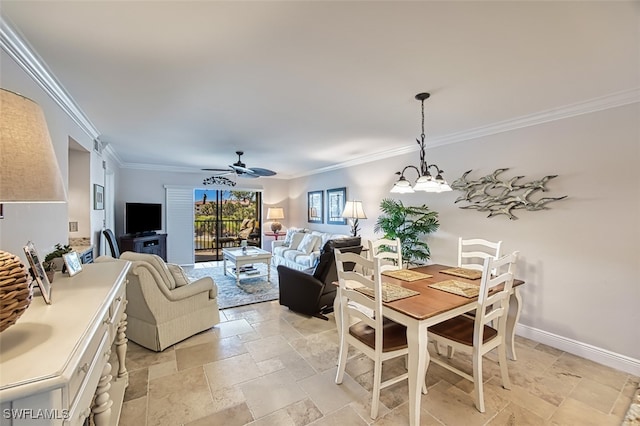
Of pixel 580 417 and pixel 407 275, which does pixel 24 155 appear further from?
pixel 580 417

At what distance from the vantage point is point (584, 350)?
8.80ft

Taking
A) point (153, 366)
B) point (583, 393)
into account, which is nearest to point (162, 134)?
point (153, 366)

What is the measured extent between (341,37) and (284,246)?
5570 millimetres

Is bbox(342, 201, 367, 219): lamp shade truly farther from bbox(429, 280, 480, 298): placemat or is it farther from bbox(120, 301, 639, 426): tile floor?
bbox(429, 280, 480, 298): placemat

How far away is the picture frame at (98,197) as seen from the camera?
3.72 m

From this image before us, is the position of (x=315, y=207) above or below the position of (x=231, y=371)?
above

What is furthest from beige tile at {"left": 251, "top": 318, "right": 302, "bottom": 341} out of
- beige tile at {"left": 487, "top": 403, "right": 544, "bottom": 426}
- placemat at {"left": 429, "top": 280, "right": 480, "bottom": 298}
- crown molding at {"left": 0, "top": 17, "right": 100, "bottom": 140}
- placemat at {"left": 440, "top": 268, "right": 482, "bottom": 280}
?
Result: crown molding at {"left": 0, "top": 17, "right": 100, "bottom": 140}

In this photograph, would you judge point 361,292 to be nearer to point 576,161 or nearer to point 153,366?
point 153,366

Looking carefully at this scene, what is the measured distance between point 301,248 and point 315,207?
129 centimetres

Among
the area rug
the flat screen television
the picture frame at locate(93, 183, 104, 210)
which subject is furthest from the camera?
the flat screen television

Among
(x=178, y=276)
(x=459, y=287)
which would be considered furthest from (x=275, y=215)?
(x=459, y=287)

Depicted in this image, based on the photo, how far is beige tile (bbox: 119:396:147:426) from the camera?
6.05ft

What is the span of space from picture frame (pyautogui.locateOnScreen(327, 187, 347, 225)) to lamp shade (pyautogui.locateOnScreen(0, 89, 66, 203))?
5191 millimetres

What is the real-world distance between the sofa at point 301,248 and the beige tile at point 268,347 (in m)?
2.11
